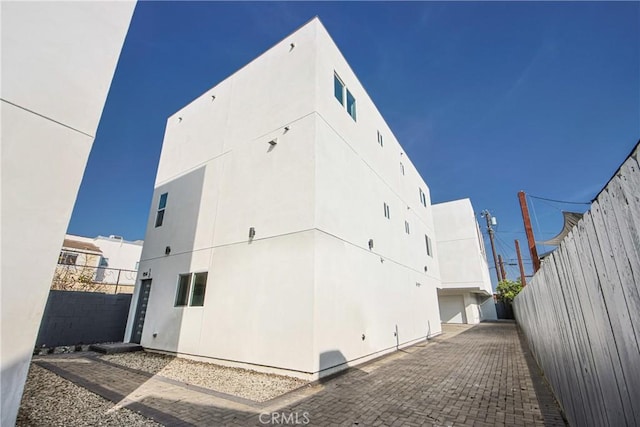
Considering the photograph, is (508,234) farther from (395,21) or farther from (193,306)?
(193,306)

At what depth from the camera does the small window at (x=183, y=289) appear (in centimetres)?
778

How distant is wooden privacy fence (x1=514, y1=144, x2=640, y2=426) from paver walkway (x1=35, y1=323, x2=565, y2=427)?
1.22 meters

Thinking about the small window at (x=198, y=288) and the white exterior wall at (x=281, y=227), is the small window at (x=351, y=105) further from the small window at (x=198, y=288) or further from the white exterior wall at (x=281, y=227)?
the small window at (x=198, y=288)

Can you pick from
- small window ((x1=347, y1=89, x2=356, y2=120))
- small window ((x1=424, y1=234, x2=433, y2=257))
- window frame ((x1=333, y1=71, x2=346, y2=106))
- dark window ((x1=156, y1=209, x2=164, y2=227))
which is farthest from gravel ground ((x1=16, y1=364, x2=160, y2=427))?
small window ((x1=424, y1=234, x2=433, y2=257))

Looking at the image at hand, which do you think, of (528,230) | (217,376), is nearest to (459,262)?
(528,230)

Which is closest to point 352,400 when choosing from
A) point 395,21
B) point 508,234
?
point 395,21

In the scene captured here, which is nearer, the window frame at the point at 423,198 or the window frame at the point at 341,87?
the window frame at the point at 341,87

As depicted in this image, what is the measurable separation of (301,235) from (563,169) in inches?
775

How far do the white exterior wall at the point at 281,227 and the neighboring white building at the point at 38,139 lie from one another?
391cm

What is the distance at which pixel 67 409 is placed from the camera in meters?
3.60

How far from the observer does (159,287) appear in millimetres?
8500
